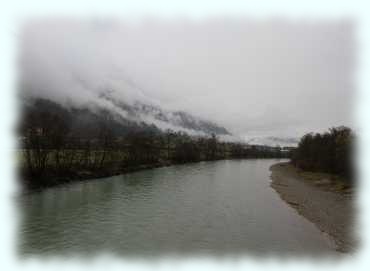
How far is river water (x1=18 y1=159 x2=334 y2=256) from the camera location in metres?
14.3

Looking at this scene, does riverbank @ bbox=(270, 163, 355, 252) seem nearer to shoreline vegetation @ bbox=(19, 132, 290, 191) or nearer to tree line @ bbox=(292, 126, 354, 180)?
tree line @ bbox=(292, 126, 354, 180)

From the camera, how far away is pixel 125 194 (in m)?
30.4

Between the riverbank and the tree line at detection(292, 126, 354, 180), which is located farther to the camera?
the tree line at detection(292, 126, 354, 180)

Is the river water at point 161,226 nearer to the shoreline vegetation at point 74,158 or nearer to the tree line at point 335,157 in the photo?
the shoreline vegetation at point 74,158

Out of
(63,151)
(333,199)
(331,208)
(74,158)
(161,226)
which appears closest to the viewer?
(161,226)

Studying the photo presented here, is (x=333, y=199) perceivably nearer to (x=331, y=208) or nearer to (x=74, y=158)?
(x=331, y=208)

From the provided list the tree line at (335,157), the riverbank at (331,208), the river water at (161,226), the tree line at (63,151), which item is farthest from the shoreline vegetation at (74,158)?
the tree line at (335,157)

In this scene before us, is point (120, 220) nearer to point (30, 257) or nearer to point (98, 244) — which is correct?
point (98, 244)

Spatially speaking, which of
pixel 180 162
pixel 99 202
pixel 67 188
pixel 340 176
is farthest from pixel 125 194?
pixel 180 162

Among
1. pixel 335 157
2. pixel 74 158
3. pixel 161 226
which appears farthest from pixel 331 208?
pixel 74 158

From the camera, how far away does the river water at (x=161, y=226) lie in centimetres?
1434

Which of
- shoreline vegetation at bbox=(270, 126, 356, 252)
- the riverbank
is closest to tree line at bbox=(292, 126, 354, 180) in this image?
shoreline vegetation at bbox=(270, 126, 356, 252)

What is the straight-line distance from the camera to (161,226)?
59.4 feet

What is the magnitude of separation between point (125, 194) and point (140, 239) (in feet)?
50.7
